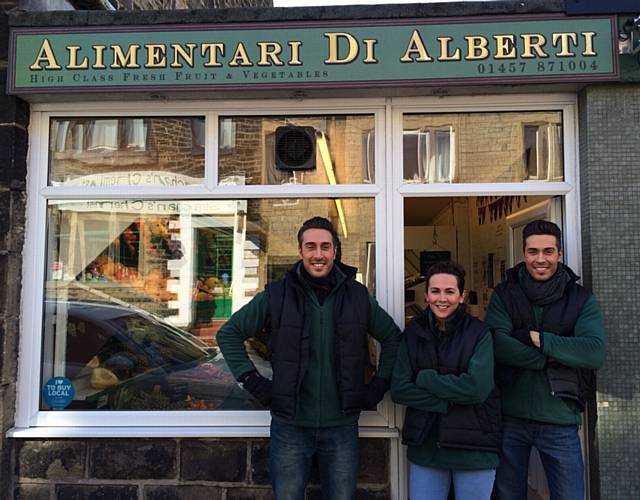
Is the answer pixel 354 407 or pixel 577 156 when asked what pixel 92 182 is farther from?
pixel 577 156

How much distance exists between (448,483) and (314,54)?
2596mm

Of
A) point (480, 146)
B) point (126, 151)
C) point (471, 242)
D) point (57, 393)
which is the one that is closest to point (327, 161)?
point (480, 146)

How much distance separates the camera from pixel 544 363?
9.29 feet

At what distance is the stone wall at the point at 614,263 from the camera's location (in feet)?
10.7

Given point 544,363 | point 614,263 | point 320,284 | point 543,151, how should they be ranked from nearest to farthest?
point 544,363, point 320,284, point 614,263, point 543,151

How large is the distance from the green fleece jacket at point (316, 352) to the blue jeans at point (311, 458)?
2.9 inches

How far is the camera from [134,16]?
11.6ft

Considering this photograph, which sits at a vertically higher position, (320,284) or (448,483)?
(320,284)

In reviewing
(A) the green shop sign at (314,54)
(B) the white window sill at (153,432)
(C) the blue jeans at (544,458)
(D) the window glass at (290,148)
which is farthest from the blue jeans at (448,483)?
(A) the green shop sign at (314,54)

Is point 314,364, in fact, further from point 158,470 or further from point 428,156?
point 428,156

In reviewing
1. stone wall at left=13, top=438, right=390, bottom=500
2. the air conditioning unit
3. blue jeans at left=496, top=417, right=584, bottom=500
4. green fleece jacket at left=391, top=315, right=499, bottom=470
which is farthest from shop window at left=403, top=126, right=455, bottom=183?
stone wall at left=13, top=438, right=390, bottom=500

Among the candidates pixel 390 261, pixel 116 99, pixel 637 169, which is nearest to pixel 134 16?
pixel 116 99

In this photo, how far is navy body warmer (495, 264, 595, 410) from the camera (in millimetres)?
2830

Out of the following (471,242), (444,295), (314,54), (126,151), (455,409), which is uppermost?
(314,54)
